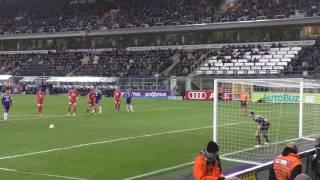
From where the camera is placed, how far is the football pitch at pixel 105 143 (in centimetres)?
1448

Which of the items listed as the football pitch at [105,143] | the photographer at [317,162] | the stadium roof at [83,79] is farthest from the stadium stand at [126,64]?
the photographer at [317,162]

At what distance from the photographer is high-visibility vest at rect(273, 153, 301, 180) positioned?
345 inches

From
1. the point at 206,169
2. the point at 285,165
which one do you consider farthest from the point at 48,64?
the point at 206,169

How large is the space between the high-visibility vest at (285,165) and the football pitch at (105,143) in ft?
17.2

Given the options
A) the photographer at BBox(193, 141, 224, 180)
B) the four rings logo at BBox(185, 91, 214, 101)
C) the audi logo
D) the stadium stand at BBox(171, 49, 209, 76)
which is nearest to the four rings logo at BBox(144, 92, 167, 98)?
the four rings logo at BBox(185, 91, 214, 101)

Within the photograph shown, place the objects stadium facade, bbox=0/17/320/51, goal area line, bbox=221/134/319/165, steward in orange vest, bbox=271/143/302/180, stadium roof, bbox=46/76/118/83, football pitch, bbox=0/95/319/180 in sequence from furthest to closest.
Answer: stadium roof, bbox=46/76/118/83
stadium facade, bbox=0/17/320/51
goal area line, bbox=221/134/319/165
football pitch, bbox=0/95/319/180
steward in orange vest, bbox=271/143/302/180

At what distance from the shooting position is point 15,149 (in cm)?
1808

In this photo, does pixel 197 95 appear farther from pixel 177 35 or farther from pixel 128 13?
pixel 128 13

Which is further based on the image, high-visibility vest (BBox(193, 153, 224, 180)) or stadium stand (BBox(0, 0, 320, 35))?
stadium stand (BBox(0, 0, 320, 35))

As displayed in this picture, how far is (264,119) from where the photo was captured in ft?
63.1

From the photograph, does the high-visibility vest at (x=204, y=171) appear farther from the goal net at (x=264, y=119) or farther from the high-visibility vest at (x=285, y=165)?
the goal net at (x=264, y=119)

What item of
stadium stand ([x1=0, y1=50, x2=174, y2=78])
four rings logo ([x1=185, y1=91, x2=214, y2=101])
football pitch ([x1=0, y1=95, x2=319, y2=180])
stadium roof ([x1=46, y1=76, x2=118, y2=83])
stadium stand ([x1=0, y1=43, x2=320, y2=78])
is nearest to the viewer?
football pitch ([x1=0, y1=95, x2=319, y2=180])

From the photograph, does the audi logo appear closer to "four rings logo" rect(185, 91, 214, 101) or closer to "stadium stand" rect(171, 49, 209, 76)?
"four rings logo" rect(185, 91, 214, 101)

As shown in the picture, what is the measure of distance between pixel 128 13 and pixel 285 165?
70.5 metres
